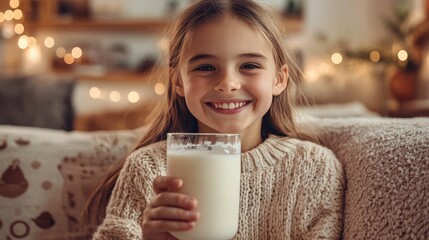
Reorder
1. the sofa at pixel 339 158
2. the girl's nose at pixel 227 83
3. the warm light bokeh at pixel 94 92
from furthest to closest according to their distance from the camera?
the warm light bokeh at pixel 94 92 < the girl's nose at pixel 227 83 < the sofa at pixel 339 158

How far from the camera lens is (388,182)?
111cm

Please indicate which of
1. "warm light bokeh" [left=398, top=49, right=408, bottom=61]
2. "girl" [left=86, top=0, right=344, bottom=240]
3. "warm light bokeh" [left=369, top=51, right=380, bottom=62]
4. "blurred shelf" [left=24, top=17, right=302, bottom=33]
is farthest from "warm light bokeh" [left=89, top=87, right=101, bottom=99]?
"girl" [left=86, top=0, right=344, bottom=240]

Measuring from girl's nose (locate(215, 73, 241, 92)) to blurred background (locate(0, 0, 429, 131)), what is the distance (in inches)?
16.9

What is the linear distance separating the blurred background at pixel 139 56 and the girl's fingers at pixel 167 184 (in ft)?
2.11

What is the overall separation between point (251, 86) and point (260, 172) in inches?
7.6

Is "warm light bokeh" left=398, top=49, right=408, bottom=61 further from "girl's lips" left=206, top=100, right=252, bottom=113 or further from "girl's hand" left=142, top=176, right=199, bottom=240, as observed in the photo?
"girl's hand" left=142, top=176, right=199, bottom=240

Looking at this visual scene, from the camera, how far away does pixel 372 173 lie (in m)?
1.17

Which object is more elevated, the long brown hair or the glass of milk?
the long brown hair

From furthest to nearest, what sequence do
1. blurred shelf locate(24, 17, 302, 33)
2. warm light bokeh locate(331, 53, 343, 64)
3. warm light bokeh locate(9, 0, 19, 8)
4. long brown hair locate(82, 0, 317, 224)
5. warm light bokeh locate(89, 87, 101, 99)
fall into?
warm light bokeh locate(9, 0, 19, 8) → warm light bokeh locate(89, 87, 101, 99) → blurred shelf locate(24, 17, 302, 33) → warm light bokeh locate(331, 53, 343, 64) → long brown hair locate(82, 0, 317, 224)

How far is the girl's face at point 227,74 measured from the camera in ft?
3.96

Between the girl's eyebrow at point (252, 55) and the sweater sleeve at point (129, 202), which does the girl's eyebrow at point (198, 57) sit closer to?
the girl's eyebrow at point (252, 55)

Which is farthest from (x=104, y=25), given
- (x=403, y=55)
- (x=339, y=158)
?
(x=339, y=158)

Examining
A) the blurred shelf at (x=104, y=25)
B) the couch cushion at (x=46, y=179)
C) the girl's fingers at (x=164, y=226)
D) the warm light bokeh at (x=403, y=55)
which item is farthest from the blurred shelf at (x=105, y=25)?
the girl's fingers at (x=164, y=226)

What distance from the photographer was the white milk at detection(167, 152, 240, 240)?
0.98 metres
